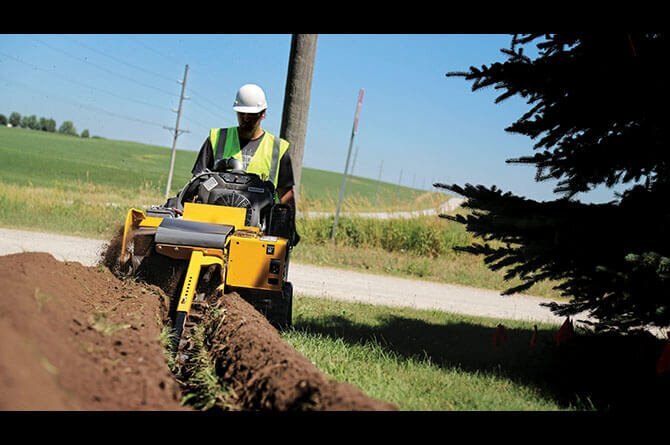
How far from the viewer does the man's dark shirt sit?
6422 millimetres

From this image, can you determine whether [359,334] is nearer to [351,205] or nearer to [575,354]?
[575,354]

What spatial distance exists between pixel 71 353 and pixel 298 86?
302 inches

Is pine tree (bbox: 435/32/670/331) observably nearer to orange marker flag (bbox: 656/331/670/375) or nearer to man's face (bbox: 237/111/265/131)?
orange marker flag (bbox: 656/331/670/375)

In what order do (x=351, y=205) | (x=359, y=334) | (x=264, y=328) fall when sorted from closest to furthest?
(x=264, y=328) < (x=359, y=334) < (x=351, y=205)

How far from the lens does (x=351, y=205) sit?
18.4 m

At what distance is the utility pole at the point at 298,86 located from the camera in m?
9.89

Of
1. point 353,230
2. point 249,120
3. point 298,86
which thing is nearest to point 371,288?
point 298,86

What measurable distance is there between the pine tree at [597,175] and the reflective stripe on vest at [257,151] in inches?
74.4

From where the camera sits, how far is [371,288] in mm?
11219

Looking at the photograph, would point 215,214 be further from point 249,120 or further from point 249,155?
point 249,120

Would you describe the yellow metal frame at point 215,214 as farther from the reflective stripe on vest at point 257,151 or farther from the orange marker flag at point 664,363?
the orange marker flag at point 664,363

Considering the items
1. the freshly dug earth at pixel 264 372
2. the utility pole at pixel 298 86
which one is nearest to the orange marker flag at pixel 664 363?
the freshly dug earth at pixel 264 372
